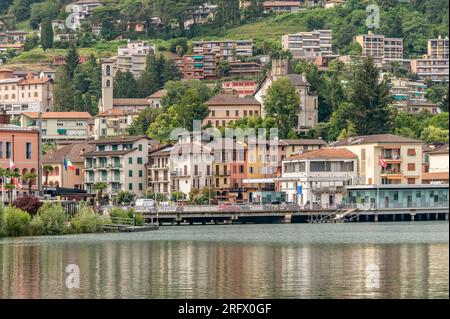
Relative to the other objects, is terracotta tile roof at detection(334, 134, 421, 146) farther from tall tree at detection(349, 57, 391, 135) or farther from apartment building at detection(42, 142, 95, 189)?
apartment building at detection(42, 142, 95, 189)

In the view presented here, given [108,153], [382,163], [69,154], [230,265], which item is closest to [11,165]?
[382,163]

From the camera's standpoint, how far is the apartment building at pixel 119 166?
164 m

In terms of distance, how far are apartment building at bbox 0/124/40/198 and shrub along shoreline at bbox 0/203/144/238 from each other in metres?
11.4

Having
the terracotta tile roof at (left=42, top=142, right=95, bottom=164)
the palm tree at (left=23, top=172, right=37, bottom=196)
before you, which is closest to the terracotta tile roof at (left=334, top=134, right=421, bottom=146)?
the terracotta tile roof at (left=42, top=142, right=95, bottom=164)

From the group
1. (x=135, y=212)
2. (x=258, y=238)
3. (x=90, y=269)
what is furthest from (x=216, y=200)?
(x=90, y=269)

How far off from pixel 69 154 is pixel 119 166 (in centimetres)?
1035

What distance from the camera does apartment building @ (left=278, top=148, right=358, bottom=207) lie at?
149 metres

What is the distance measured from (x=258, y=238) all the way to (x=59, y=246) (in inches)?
708

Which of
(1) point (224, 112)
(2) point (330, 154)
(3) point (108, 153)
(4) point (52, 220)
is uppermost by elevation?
(1) point (224, 112)

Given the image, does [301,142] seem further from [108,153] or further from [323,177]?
[108,153]

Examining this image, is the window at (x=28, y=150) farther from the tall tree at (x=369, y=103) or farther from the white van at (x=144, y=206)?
the tall tree at (x=369, y=103)

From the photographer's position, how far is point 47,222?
102000mm

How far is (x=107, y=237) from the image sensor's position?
10062 centimetres
